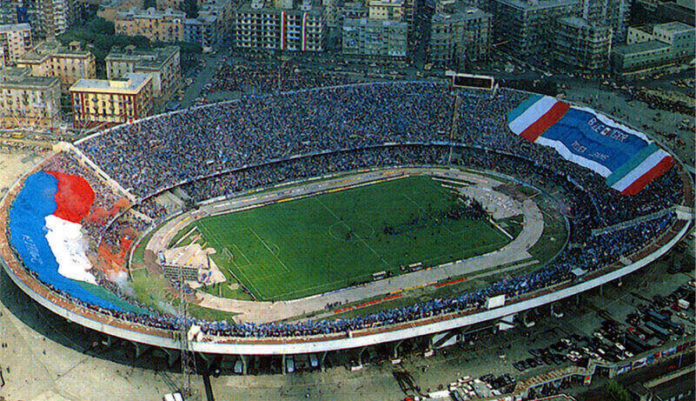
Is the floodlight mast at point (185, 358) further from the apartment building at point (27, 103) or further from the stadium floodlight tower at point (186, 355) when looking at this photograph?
the apartment building at point (27, 103)

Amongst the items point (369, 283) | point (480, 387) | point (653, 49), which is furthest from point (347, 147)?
point (653, 49)

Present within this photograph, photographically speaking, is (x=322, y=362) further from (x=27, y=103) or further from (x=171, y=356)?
(x=27, y=103)

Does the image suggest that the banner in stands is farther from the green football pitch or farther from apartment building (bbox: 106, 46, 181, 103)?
apartment building (bbox: 106, 46, 181, 103)

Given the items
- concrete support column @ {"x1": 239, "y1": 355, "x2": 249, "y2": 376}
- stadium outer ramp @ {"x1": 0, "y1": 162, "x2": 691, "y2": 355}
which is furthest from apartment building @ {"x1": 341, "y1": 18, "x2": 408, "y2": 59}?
concrete support column @ {"x1": 239, "y1": 355, "x2": 249, "y2": 376}

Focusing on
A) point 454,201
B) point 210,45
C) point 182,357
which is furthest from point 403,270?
point 210,45

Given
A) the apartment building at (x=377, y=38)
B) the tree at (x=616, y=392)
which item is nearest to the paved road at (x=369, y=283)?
the tree at (x=616, y=392)
